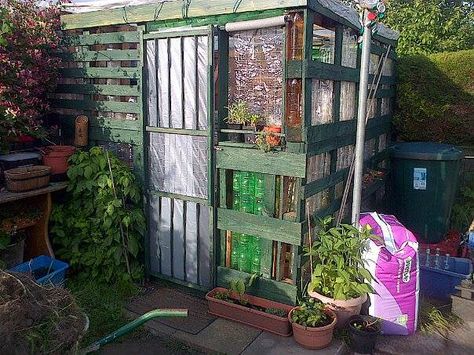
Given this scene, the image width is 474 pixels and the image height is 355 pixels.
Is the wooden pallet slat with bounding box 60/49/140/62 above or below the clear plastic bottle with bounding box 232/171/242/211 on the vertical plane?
above

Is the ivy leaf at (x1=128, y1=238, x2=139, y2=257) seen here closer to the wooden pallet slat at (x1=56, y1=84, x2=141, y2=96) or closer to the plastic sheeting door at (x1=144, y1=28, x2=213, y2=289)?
the plastic sheeting door at (x1=144, y1=28, x2=213, y2=289)

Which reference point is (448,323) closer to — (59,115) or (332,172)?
(332,172)

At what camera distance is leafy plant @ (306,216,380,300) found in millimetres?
4051

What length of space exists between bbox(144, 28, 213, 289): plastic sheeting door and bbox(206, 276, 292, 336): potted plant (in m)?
0.35

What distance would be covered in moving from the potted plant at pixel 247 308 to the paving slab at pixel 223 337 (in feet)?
0.29

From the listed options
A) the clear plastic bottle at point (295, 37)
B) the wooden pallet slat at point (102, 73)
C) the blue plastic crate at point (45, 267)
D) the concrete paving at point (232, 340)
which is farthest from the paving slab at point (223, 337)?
the wooden pallet slat at point (102, 73)

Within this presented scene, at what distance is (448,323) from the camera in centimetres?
443

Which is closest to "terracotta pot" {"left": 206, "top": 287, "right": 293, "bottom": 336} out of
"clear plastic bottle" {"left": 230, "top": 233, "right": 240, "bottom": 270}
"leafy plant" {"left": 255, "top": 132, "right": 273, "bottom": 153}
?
"clear plastic bottle" {"left": 230, "top": 233, "right": 240, "bottom": 270}

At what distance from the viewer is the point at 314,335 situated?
3.85 m

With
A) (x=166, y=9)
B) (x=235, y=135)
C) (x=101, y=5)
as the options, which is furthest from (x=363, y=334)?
(x=101, y=5)

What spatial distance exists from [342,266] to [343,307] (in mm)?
387

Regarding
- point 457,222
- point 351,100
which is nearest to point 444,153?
point 457,222

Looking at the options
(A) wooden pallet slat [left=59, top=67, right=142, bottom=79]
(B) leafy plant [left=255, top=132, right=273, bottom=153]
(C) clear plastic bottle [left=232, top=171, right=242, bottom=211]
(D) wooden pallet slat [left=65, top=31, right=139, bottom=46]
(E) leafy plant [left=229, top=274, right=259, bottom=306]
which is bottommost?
(E) leafy plant [left=229, top=274, right=259, bottom=306]

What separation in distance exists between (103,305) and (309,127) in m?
2.73
